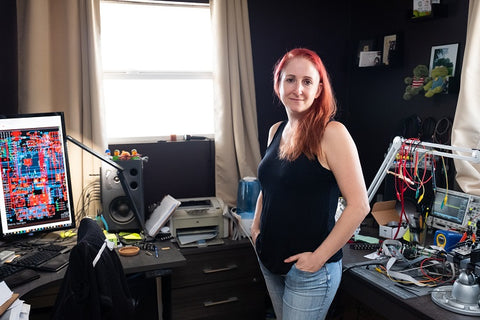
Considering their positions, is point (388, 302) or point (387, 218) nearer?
point (388, 302)

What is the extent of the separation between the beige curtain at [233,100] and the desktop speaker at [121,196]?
0.63m

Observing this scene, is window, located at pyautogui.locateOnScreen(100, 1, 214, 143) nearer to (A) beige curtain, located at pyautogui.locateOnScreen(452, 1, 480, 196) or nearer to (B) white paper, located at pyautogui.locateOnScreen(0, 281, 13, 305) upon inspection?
(B) white paper, located at pyautogui.locateOnScreen(0, 281, 13, 305)

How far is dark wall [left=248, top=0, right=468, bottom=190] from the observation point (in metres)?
2.74

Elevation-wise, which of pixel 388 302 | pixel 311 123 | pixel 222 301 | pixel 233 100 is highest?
pixel 233 100

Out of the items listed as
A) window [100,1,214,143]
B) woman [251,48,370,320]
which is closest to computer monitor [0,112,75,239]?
window [100,1,214,143]

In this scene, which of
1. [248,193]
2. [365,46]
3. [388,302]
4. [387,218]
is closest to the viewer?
[388,302]

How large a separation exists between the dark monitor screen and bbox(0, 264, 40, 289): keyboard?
1.97 m

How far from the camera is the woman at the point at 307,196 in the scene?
56.5 inches

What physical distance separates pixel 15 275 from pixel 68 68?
124 cm

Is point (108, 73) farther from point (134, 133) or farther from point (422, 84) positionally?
point (422, 84)

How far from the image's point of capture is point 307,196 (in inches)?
57.9

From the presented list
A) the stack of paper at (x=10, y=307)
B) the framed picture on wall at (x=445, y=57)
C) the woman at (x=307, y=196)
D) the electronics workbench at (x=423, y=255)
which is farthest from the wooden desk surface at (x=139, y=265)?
the framed picture on wall at (x=445, y=57)

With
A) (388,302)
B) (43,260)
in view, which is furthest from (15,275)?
(388,302)

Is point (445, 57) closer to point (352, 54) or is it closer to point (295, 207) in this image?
point (352, 54)
